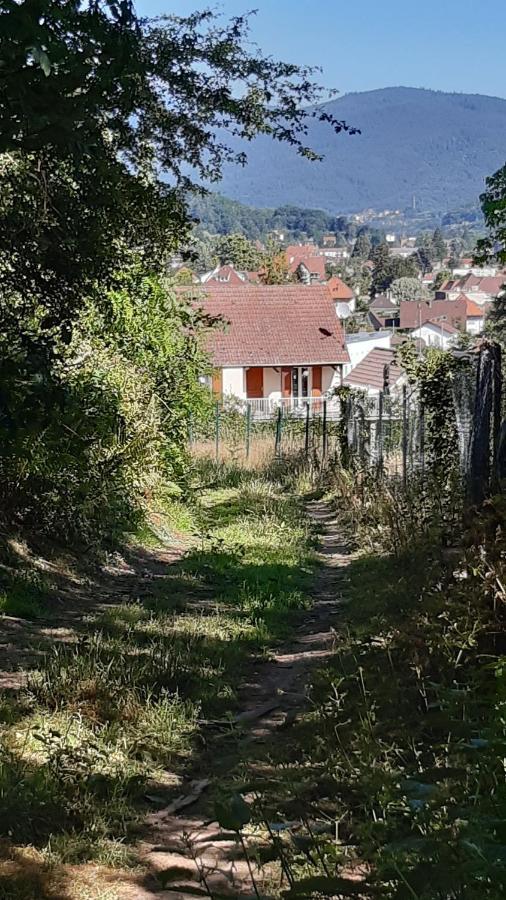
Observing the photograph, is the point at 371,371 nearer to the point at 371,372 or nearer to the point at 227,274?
the point at 371,372

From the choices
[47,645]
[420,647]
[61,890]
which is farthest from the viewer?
[47,645]

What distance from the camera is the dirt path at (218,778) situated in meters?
3.43

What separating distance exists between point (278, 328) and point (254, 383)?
3.30m

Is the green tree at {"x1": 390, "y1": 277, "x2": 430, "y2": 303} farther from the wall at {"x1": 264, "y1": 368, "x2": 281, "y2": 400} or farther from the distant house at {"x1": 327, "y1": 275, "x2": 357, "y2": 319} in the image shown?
the wall at {"x1": 264, "y1": 368, "x2": 281, "y2": 400}

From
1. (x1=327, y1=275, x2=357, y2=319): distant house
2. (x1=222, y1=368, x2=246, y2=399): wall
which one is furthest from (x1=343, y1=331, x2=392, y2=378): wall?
(x1=327, y1=275, x2=357, y2=319): distant house

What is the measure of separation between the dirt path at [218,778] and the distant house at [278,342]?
37099mm

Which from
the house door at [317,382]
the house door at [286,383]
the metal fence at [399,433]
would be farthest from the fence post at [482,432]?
the house door at [286,383]

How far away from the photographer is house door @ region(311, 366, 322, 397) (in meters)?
48.3

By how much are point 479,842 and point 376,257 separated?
176 meters

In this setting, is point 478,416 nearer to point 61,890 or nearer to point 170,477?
point 61,890

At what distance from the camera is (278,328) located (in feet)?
157

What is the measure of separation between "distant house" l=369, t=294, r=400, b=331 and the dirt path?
104800 mm

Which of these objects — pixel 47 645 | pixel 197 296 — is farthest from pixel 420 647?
pixel 197 296

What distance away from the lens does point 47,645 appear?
259 inches
